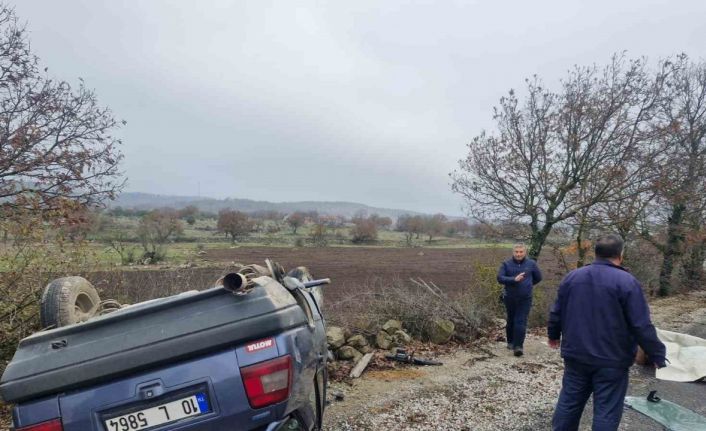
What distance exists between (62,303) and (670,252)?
63.7 feet

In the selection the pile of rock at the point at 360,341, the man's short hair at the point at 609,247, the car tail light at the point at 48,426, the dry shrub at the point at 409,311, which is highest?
the man's short hair at the point at 609,247

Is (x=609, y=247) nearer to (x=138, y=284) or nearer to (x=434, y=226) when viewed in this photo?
(x=138, y=284)

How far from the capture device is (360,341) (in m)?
7.13

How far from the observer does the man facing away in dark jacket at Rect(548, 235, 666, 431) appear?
346 cm

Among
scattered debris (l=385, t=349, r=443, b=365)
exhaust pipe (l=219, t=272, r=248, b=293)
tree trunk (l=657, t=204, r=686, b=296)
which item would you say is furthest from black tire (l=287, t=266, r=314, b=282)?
tree trunk (l=657, t=204, r=686, b=296)

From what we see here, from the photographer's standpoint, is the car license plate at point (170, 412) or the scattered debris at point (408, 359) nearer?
the car license plate at point (170, 412)

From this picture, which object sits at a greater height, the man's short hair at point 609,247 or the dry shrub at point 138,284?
the man's short hair at point 609,247

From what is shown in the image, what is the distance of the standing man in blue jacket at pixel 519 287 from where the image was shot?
708 centimetres

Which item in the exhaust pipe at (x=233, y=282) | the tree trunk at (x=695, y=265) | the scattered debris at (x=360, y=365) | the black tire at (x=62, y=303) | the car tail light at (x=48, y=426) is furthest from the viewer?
the tree trunk at (x=695, y=265)

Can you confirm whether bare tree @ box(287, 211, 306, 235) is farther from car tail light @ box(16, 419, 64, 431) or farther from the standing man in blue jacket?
car tail light @ box(16, 419, 64, 431)

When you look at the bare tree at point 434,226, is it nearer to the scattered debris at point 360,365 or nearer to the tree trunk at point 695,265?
the tree trunk at point 695,265

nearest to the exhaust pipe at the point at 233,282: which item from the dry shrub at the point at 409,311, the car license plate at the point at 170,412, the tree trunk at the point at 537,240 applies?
the car license plate at the point at 170,412

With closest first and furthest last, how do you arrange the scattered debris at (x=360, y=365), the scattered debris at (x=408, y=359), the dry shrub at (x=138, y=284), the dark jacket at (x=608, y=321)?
1. the dark jacket at (x=608, y=321)
2. the scattered debris at (x=360, y=365)
3. the scattered debris at (x=408, y=359)
4. the dry shrub at (x=138, y=284)

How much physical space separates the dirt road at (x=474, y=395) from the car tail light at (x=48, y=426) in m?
2.89
